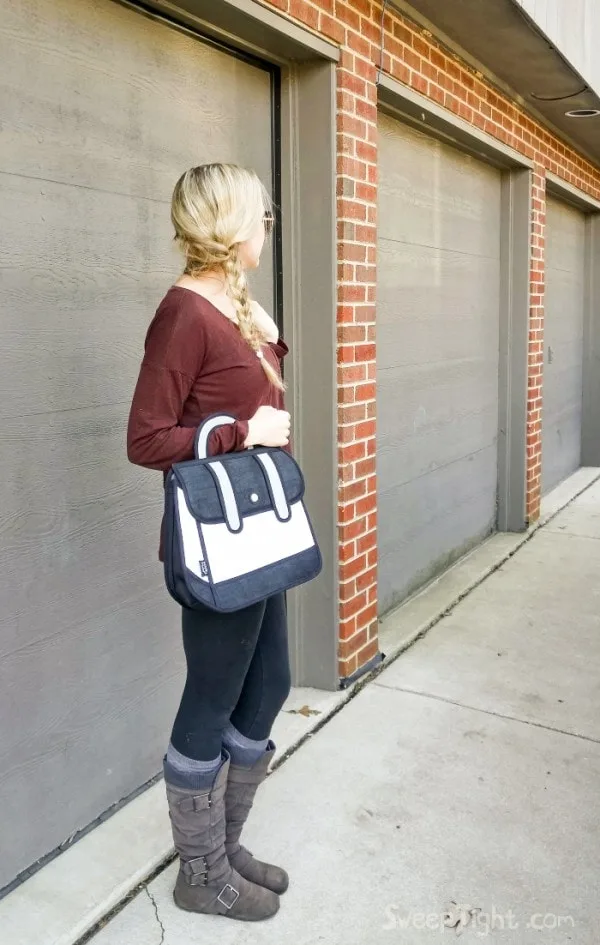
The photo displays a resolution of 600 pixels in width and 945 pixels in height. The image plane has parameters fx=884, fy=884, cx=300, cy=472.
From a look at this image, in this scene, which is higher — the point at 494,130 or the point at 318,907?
the point at 494,130

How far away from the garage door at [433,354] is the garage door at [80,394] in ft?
5.69

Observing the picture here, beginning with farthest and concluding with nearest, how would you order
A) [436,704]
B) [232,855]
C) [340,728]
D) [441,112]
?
[441,112], [436,704], [340,728], [232,855]

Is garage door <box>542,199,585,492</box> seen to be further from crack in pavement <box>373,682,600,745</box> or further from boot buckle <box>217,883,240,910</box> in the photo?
boot buckle <box>217,883,240,910</box>

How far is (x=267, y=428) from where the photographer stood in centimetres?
204

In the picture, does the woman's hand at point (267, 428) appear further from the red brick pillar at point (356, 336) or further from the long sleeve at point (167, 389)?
the red brick pillar at point (356, 336)

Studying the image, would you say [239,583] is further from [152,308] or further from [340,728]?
[340,728]

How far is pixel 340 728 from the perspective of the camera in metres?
3.30

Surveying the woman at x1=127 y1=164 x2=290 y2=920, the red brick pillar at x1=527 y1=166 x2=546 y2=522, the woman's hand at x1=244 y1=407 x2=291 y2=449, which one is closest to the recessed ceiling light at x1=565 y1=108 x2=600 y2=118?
the red brick pillar at x1=527 y1=166 x2=546 y2=522

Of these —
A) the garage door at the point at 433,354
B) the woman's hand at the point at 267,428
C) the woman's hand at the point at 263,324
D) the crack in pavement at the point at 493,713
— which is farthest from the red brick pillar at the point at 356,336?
the woman's hand at the point at 267,428

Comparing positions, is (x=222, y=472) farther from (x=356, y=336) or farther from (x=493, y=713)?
(x=493, y=713)

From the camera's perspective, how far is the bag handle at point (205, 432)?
6.35 feet

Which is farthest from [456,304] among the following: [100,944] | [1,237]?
[100,944]

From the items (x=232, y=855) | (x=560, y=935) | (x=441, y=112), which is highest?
(x=441, y=112)

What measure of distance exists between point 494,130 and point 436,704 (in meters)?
3.35
